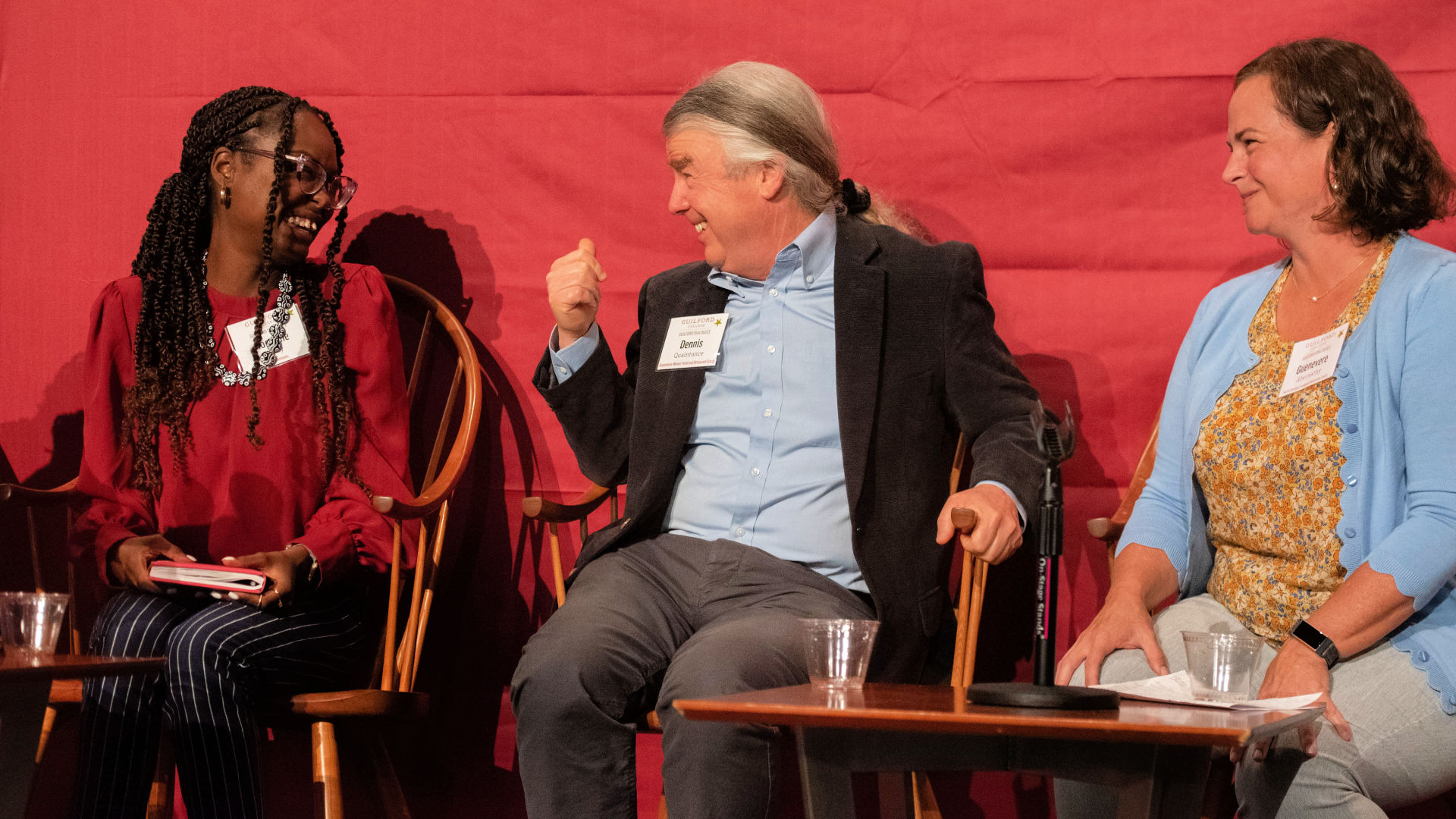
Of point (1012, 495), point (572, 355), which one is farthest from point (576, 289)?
point (1012, 495)

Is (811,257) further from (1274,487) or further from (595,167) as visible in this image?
(1274,487)

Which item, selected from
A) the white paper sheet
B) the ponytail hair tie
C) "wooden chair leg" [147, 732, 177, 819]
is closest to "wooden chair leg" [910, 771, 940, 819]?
the white paper sheet

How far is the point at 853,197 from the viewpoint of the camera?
Result: 93.7 inches

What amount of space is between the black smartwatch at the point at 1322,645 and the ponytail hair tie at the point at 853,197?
45.1 inches

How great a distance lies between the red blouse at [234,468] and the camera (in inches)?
90.2

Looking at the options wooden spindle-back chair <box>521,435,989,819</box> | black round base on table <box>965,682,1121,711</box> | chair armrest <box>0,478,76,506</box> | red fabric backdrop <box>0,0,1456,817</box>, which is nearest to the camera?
black round base on table <box>965,682,1121,711</box>

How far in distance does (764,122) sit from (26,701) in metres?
1.47

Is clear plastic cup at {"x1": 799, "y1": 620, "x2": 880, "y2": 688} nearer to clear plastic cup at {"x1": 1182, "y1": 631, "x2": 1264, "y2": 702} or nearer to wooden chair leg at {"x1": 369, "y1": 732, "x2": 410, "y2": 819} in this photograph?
clear plastic cup at {"x1": 1182, "y1": 631, "x2": 1264, "y2": 702}

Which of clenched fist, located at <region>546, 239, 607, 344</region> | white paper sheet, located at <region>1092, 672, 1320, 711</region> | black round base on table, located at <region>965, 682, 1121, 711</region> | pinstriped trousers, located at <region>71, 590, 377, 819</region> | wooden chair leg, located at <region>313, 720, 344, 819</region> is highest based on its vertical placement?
clenched fist, located at <region>546, 239, 607, 344</region>

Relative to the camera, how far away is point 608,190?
2748 mm

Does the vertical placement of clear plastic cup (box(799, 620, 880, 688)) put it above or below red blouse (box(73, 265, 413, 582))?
below

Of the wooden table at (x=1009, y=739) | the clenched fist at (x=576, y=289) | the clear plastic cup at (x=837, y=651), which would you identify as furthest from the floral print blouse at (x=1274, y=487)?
the clenched fist at (x=576, y=289)

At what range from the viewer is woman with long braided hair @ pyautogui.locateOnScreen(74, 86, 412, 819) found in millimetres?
2016

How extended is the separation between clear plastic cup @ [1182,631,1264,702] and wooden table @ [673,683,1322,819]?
2.9 inches
